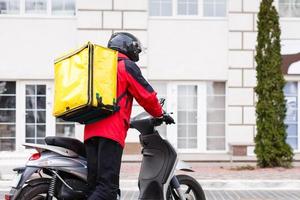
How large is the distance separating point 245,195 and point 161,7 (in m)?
7.04

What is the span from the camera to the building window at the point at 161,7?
587 inches

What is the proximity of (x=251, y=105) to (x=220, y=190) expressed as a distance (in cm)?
529

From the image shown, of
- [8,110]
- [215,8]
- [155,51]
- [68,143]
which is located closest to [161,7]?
[155,51]

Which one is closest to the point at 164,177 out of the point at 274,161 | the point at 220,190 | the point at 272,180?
the point at 220,190

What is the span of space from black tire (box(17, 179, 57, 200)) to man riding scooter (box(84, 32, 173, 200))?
1.22ft

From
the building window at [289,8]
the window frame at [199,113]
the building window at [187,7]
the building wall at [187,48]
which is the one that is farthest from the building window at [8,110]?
the building window at [289,8]

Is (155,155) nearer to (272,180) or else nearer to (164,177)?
(164,177)

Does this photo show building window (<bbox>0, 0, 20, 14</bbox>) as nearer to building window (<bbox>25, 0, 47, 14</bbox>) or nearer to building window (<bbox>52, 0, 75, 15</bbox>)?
building window (<bbox>25, 0, 47, 14</bbox>)

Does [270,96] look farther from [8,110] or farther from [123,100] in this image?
[123,100]

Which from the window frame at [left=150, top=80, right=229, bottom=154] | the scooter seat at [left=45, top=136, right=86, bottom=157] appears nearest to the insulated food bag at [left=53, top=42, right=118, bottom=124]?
the scooter seat at [left=45, top=136, right=86, bottom=157]

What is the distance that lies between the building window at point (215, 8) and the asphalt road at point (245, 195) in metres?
6.44

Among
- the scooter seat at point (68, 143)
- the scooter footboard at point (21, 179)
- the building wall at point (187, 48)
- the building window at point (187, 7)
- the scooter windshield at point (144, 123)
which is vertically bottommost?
the scooter footboard at point (21, 179)

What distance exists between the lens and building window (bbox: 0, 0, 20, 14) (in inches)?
583

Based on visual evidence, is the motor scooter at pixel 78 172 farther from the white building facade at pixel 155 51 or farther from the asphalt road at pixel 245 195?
the white building facade at pixel 155 51
